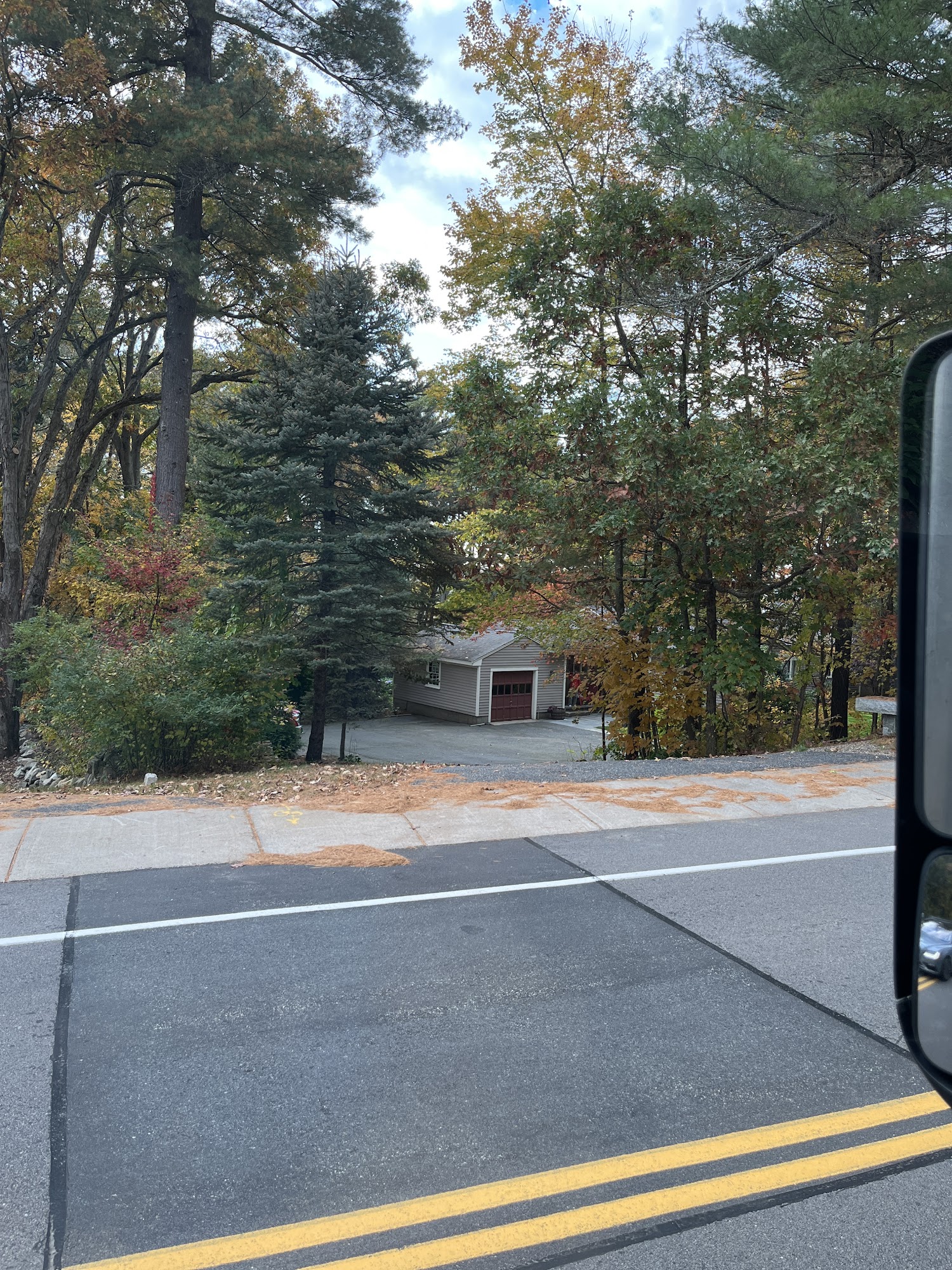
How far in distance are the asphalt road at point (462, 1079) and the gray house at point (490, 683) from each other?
2812 centimetres

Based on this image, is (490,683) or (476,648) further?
(490,683)

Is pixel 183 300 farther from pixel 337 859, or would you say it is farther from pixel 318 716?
pixel 337 859

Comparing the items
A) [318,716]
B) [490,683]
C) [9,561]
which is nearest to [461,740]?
[490,683]

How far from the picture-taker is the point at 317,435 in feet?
52.6

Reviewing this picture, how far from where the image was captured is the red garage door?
35219 millimetres

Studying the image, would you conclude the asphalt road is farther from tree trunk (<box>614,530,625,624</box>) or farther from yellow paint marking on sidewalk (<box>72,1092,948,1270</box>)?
tree trunk (<box>614,530,625,624</box>)

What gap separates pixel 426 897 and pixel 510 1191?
287cm

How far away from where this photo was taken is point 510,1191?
9.62ft

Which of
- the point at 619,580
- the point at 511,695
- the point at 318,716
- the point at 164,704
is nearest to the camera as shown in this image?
the point at 164,704

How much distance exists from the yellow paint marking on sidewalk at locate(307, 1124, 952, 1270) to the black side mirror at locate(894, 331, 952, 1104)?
1.67 m

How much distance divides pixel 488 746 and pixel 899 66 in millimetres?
21363

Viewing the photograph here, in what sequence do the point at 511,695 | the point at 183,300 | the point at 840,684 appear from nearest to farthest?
1. the point at 840,684
2. the point at 183,300
3. the point at 511,695

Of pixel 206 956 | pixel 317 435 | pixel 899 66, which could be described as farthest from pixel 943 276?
pixel 206 956

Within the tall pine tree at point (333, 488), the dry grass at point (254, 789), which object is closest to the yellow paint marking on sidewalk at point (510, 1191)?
the dry grass at point (254, 789)
